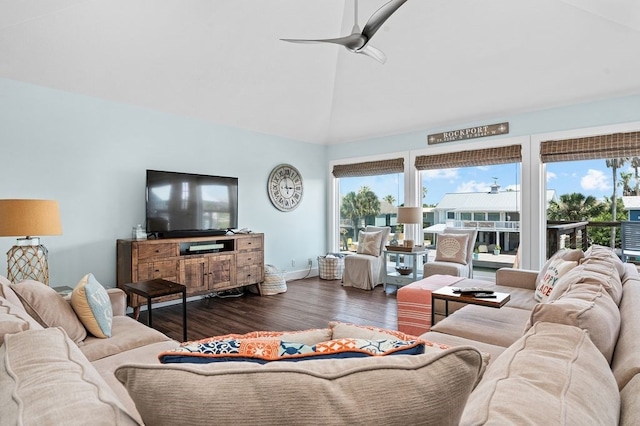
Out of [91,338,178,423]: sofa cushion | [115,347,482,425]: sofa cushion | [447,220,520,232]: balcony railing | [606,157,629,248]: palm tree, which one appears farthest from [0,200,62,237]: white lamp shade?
[606,157,629,248]: palm tree

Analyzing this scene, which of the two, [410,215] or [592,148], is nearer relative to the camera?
[592,148]

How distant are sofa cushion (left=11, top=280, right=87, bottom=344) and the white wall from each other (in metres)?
2.11

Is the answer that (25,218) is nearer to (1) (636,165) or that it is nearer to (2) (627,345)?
(2) (627,345)

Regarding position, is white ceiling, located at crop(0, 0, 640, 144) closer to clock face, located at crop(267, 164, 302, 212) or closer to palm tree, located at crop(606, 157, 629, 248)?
palm tree, located at crop(606, 157, 629, 248)

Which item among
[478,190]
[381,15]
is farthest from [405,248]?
[381,15]

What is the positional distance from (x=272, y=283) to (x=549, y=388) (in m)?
Result: 4.73

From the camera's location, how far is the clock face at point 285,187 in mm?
6070

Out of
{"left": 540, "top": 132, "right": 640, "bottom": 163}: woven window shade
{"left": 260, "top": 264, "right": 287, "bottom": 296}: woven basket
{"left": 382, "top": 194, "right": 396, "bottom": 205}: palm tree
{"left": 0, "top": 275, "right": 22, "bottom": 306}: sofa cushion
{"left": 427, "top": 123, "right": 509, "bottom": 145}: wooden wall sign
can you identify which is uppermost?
{"left": 427, "top": 123, "right": 509, "bottom": 145}: wooden wall sign

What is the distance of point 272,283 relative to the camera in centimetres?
533

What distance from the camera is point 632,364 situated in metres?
0.98

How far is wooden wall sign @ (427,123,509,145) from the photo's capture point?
5.00 meters

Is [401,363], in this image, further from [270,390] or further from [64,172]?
[64,172]

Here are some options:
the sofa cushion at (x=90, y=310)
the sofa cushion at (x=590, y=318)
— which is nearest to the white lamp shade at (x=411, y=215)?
the sofa cushion at (x=590, y=318)

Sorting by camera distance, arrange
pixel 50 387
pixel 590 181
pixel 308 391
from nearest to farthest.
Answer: pixel 308 391 → pixel 50 387 → pixel 590 181
